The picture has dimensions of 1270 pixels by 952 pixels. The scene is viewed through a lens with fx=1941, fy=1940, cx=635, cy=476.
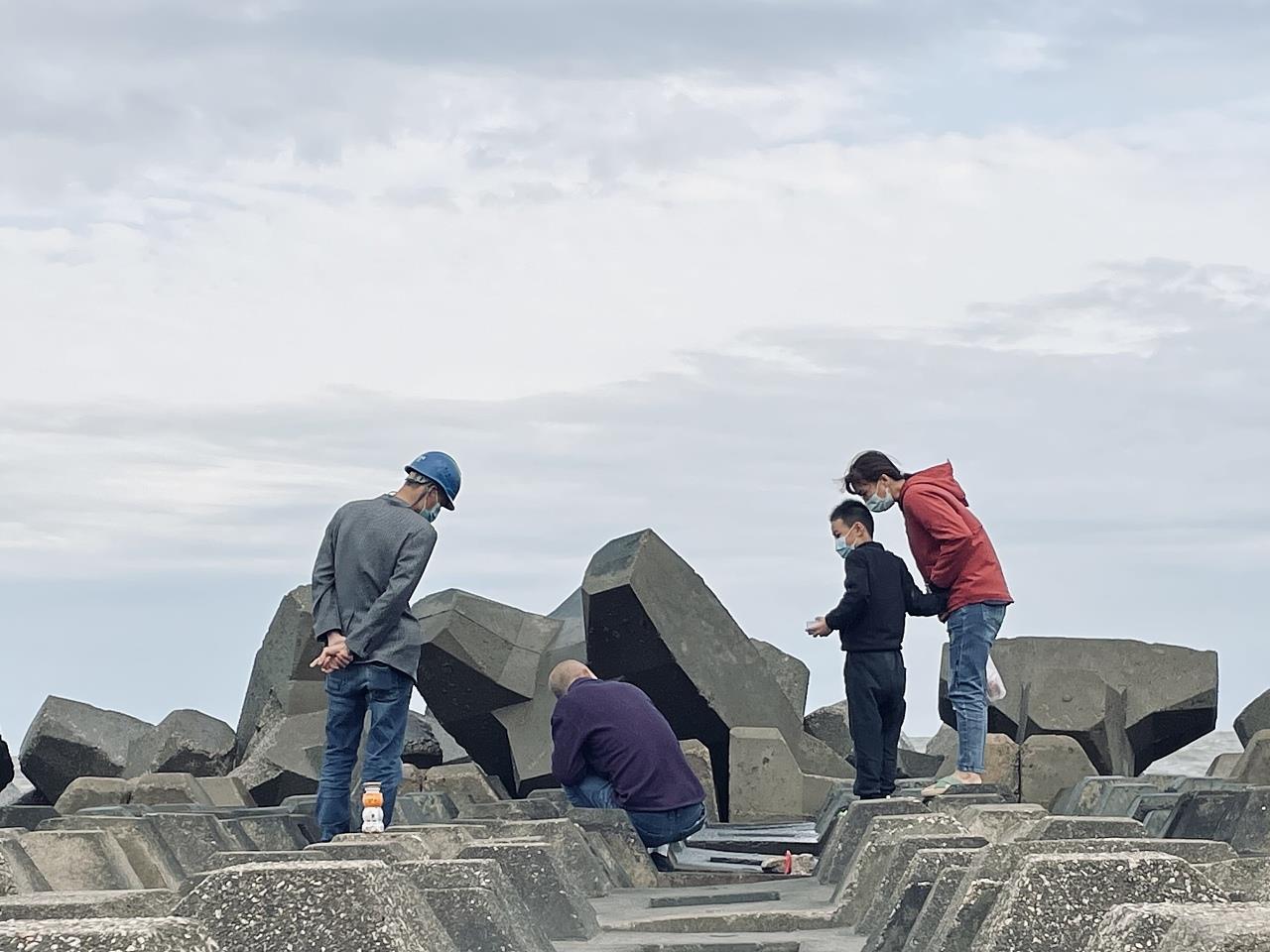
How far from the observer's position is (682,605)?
43.2 ft

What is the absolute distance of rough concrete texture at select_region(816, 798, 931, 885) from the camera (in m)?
7.21

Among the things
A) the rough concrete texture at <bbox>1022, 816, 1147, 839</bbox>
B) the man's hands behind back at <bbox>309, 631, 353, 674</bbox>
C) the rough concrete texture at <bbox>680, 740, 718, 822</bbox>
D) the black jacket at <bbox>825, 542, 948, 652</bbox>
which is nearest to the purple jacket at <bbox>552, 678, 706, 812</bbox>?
the black jacket at <bbox>825, 542, 948, 652</bbox>

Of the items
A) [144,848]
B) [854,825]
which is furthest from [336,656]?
[854,825]

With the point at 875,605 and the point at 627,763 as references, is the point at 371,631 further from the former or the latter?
the point at 875,605

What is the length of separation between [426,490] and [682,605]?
5512 mm

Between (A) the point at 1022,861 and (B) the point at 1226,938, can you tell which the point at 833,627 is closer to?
(A) the point at 1022,861

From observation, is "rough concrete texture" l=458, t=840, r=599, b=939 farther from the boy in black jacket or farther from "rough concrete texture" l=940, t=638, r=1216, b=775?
"rough concrete texture" l=940, t=638, r=1216, b=775

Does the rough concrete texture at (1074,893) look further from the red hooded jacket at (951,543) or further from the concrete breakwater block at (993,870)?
the red hooded jacket at (951,543)

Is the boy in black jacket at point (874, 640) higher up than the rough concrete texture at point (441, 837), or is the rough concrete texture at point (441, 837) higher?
the boy in black jacket at point (874, 640)

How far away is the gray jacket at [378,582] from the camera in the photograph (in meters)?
7.52

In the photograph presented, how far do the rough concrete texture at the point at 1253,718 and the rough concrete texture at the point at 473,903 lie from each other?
1334 cm

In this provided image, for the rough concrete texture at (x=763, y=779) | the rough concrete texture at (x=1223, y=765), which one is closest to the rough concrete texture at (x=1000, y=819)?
the rough concrete texture at (x=763, y=779)

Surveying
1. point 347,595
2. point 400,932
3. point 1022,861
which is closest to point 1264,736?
point 347,595

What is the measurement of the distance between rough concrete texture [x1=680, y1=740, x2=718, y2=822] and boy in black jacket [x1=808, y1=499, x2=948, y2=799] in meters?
3.64
